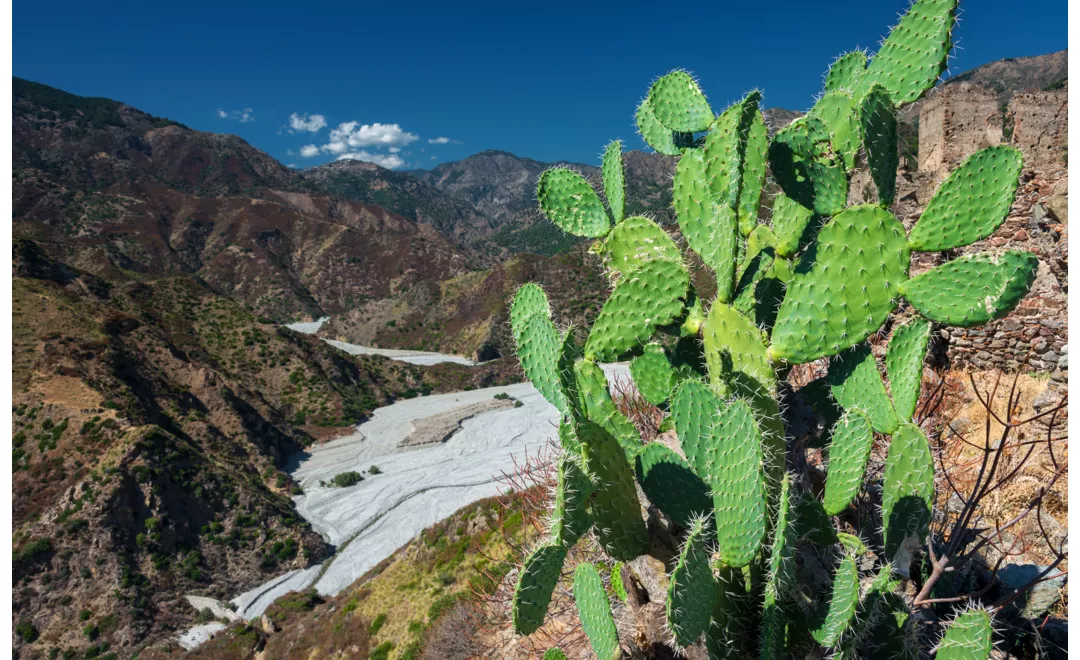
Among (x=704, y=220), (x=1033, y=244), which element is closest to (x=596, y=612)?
(x=704, y=220)

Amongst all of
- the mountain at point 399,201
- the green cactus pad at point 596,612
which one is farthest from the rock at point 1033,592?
the mountain at point 399,201

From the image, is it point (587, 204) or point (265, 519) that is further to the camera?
point (265, 519)

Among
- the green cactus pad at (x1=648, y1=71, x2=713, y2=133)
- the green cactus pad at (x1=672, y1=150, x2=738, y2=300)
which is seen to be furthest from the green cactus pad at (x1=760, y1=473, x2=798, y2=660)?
the green cactus pad at (x1=648, y1=71, x2=713, y2=133)

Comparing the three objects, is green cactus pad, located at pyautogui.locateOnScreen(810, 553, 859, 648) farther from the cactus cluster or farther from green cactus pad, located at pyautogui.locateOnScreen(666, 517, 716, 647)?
green cactus pad, located at pyautogui.locateOnScreen(666, 517, 716, 647)

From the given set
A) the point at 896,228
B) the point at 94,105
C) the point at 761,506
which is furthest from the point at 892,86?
the point at 94,105

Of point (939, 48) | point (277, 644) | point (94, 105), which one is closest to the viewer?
point (939, 48)

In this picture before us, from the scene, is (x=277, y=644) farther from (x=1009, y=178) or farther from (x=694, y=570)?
(x=1009, y=178)

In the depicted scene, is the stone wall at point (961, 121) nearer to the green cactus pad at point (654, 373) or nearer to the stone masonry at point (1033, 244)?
the stone masonry at point (1033, 244)
